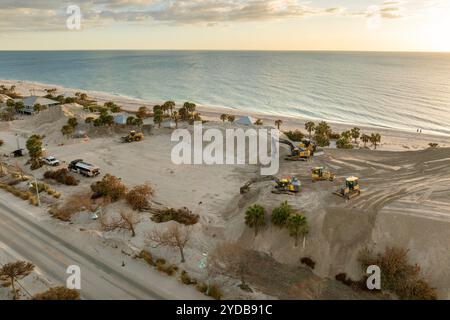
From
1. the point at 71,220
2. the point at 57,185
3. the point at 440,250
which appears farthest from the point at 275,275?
the point at 57,185

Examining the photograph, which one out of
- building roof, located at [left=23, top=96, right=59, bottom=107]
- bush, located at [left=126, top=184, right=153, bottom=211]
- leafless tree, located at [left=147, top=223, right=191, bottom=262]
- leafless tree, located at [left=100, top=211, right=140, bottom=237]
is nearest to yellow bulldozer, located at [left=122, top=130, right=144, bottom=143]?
bush, located at [left=126, top=184, right=153, bottom=211]

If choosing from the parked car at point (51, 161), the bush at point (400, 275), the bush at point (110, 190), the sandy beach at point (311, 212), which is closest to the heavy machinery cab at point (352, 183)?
the sandy beach at point (311, 212)

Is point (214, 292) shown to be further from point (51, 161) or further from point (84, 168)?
point (51, 161)

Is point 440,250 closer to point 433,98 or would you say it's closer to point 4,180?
point 4,180

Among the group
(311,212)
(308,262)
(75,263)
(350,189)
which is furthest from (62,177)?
(350,189)

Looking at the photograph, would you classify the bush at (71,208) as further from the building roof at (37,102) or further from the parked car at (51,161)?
the building roof at (37,102)

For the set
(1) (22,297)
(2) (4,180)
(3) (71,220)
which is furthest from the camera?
(2) (4,180)

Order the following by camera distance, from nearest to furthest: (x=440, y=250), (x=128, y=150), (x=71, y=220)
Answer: (x=440, y=250) → (x=71, y=220) → (x=128, y=150)
